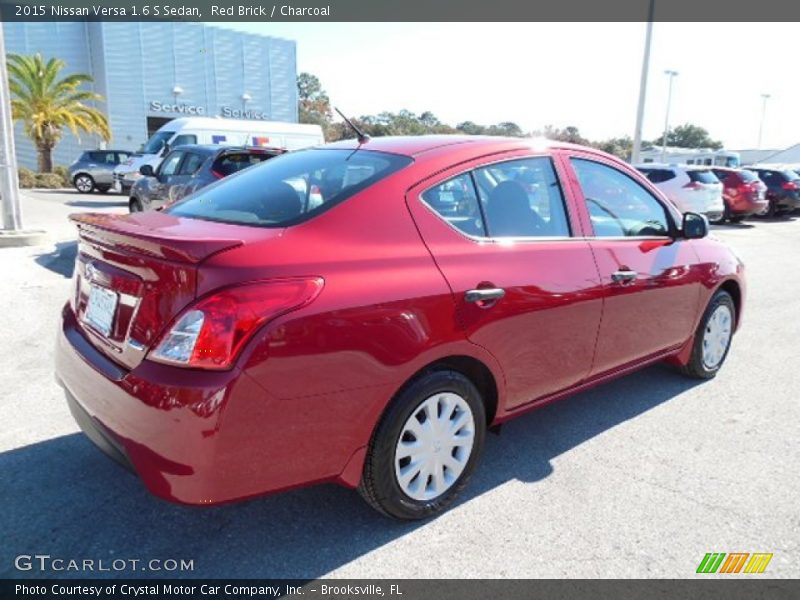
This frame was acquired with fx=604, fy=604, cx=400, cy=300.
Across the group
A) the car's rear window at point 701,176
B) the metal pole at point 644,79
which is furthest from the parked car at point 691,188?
the metal pole at point 644,79

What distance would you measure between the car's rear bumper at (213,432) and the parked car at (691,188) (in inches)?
586

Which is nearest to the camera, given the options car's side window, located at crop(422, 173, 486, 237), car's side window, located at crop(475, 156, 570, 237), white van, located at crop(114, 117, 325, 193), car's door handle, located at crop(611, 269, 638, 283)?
car's side window, located at crop(422, 173, 486, 237)

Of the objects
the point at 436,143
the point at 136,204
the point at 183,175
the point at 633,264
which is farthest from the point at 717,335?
the point at 136,204

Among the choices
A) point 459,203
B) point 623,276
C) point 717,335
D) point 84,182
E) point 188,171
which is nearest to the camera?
point 459,203

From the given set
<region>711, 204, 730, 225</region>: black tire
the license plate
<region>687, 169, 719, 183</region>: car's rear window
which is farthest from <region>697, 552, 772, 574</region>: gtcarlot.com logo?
<region>711, 204, 730, 225</region>: black tire

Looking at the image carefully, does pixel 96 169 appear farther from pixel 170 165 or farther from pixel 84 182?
pixel 170 165

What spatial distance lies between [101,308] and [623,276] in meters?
2.67

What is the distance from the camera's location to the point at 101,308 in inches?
98.3

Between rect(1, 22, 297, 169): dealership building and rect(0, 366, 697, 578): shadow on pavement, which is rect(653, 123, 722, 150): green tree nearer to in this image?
rect(1, 22, 297, 169): dealership building

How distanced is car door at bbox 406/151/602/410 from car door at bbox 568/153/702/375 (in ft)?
0.53

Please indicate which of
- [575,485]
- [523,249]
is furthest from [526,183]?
[575,485]

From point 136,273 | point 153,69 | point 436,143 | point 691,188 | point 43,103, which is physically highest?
point 153,69

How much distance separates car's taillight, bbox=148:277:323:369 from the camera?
204cm

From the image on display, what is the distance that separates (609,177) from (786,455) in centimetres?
190
